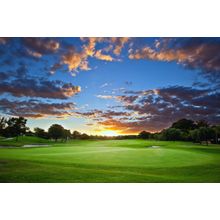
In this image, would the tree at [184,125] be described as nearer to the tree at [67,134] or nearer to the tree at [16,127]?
the tree at [67,134]

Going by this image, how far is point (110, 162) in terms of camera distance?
6023 millimetres

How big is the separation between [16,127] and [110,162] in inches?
71.3

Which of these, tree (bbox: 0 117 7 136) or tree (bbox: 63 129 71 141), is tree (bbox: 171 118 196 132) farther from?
tree (bbox: 0 117 7 136)

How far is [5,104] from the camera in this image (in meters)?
6.12

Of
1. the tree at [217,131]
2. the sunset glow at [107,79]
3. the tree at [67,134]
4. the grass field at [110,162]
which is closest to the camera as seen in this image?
the grass field at [110,162]

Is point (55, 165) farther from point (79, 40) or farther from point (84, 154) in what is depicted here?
point (79, 40)

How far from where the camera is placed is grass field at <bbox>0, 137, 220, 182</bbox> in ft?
19.1

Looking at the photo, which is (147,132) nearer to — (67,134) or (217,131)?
(217,131)

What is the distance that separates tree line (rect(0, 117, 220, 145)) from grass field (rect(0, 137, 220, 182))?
4.0 inches

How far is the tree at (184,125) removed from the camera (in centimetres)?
610

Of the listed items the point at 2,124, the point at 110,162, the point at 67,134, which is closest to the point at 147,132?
the point at 110,162

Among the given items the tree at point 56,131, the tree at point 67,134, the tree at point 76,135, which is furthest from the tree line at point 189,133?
the tree at point 56,131
